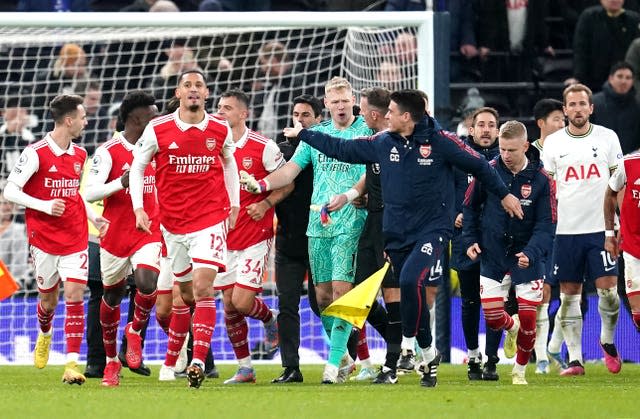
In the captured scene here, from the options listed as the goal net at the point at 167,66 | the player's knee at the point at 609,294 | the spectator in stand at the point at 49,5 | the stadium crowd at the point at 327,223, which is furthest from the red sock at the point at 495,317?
the spectator in stand at the point at 49,5

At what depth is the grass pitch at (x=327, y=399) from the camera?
28.1 feet

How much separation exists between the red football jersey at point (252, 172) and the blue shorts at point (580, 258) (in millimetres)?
2747

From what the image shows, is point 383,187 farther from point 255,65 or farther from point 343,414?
point 255,65

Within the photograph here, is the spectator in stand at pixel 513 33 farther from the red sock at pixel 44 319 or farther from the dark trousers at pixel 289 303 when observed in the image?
the red sock at pixel 44 319

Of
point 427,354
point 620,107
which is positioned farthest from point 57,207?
point 620,107

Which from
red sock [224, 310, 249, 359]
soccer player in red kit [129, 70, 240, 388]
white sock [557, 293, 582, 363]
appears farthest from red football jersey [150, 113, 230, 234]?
white sock [557, 293, 582, 363]

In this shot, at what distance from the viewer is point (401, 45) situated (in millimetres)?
15422

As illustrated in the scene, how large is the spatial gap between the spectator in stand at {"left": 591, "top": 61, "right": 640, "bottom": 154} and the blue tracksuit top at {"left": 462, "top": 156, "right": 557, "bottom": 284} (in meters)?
4.95

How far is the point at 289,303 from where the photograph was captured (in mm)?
11930

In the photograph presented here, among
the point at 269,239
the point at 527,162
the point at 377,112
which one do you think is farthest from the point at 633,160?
the point at 269,239

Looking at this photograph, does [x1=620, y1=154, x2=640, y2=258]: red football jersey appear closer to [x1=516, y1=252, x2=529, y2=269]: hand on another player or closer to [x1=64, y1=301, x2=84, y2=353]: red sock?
[x1=516, y1=252, x2=529, y2=269]: hand on another player

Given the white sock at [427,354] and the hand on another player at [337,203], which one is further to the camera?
the hand on another player at [337,203]

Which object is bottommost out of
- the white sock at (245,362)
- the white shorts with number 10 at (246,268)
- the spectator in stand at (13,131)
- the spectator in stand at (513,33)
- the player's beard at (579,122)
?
the white sock at (245,362)

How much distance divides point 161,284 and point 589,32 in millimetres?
7905
